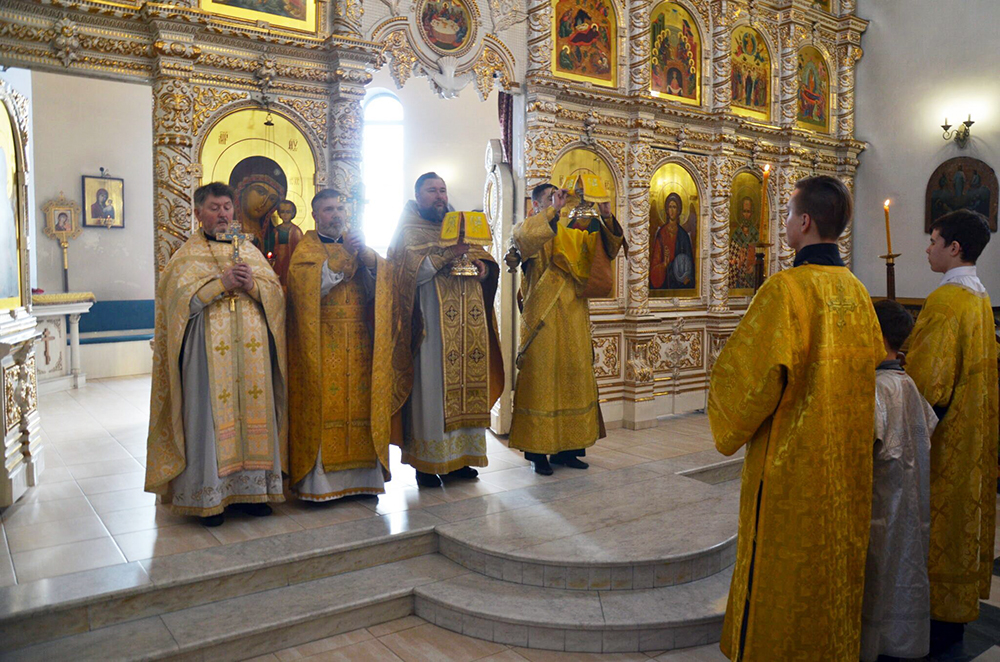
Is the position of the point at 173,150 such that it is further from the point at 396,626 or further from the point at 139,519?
the point at 396,626

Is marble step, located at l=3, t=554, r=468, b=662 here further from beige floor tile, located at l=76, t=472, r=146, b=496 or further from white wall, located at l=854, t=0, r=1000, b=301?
white wall, located at l=854, t=0, r=1000, b=301

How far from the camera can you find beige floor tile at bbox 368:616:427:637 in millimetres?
3814

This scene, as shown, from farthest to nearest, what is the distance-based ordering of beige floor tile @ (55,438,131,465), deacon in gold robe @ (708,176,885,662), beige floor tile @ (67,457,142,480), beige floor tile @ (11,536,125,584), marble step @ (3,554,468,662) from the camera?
1. beige floor tile @ (55,438,131,465)
2. beige floor tile @ (67,457,142,480)
3. beige floor tile @ (11,536,125,584)
4. marble step @ (3,554,468,662)
5. deacon in gold robe @ (708,176,885,662)

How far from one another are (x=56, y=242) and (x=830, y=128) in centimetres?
1168

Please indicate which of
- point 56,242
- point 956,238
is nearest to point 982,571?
point 956,238

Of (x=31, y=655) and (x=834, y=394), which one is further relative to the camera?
(x=31, y=655)

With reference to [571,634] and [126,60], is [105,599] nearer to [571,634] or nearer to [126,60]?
[571,634]

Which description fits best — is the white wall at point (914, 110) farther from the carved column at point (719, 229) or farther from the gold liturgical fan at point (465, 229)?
the gold liturgical fan at point (465, 229)

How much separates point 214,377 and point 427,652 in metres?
2.01

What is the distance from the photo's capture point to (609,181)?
799cm

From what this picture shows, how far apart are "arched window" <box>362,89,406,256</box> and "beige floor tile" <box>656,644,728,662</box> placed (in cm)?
1131

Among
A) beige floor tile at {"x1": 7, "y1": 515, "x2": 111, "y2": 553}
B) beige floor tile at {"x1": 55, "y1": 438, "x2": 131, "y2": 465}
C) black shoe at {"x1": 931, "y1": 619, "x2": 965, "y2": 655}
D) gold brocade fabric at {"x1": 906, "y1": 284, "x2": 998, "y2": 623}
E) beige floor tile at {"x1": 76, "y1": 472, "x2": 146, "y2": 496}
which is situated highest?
gold brocade fabric at {"x1": 906, "y1": 284, "x2": 998, "y2": 623}

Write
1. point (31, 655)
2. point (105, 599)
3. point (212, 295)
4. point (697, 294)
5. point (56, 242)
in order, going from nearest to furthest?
point (31, 655)
point (105, 599)
point (212, 295)
point (697, 294)
point (56, 242)

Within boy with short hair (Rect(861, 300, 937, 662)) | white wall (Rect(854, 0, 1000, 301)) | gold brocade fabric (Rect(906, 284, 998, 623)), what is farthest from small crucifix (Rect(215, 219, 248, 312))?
white wall (Rect(854, 0, 1000, 301))
